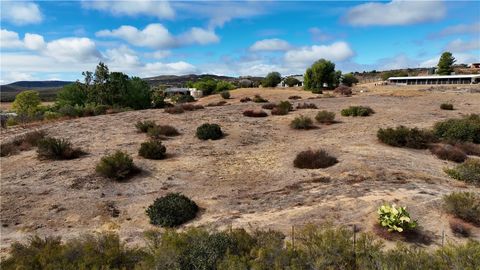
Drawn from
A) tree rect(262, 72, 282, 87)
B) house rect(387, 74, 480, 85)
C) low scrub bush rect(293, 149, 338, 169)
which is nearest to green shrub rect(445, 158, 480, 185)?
low scrub bush rect(293, 149, 338, 169)

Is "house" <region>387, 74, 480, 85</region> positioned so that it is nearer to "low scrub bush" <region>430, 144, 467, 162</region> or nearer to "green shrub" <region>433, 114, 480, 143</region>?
"green shrub" <region>433, 114, 480, 143</region>

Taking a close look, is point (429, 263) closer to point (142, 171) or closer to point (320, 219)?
point (320, 219)

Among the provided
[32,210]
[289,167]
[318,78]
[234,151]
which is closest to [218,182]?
[289,167]

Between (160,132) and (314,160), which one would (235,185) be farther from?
(160,132)

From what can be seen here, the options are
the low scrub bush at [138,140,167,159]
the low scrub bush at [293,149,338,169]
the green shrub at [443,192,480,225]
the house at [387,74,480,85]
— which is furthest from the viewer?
the house at [387,74,480,85]

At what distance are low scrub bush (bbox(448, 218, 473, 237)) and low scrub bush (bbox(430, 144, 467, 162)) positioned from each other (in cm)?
853

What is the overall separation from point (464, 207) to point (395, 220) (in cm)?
220

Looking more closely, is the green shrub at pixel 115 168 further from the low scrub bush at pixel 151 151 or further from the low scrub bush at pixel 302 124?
the low scrub bush at pixel 302 124

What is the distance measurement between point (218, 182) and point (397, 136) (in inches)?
425

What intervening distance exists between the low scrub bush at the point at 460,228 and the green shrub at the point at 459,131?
12522 millimetres

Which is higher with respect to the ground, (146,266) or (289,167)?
(146,266)

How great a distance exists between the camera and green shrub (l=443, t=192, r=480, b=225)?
34.2 ft

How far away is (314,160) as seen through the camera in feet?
55.1

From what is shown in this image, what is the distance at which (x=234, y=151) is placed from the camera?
66.7 feet
